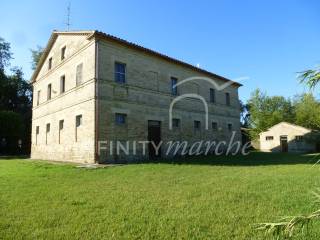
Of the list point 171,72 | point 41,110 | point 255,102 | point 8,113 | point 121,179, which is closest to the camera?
point 121,179

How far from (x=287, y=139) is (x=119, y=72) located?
103 feet

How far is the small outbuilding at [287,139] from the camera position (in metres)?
39.3

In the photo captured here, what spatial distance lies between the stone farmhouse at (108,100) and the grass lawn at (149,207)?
704cm

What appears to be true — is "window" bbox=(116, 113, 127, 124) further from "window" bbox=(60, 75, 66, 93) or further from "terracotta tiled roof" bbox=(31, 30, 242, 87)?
"window" bbox=(60, 75, 66, 93)

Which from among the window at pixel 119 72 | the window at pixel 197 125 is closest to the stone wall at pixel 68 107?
the window at pixel 119 72

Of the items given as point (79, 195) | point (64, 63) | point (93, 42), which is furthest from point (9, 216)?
point (64, 63)

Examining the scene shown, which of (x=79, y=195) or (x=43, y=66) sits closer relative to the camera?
(x=79, y=195)

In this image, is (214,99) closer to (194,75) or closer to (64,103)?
(194,75)

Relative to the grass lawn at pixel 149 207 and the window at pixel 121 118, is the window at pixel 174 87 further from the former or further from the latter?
the grass lawn at pixel 149 207

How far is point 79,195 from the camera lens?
25.8ft

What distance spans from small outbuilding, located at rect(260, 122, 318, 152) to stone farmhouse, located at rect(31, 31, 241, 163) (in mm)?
20038

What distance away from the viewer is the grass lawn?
15.8ft

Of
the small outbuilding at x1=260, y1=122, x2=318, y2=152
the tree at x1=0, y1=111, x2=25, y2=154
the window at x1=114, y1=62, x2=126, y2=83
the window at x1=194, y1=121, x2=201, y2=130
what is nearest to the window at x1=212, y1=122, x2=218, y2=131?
the window at x1=194, y1=121, x2=201, y2=130

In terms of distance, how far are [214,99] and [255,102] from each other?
100ft
